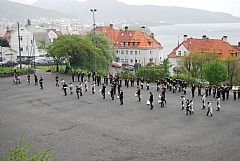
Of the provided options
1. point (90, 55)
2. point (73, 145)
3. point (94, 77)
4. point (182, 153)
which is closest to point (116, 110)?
point (73, 145)

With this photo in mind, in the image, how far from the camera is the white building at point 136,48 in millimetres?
81806

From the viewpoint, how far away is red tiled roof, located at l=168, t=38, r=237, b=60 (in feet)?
211

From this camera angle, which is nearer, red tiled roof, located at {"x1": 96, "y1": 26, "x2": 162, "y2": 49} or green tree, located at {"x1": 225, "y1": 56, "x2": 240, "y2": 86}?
green tree, located at {"x1": 225, "y1": 56, "x2": 240, "y2": 86}

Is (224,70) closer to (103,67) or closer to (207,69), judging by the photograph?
(207,69)

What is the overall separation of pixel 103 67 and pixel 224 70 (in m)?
20.1

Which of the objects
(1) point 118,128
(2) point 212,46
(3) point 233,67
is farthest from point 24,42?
(1) point 118,128

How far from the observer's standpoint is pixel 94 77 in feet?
139

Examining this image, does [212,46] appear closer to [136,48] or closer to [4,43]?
[136,48]

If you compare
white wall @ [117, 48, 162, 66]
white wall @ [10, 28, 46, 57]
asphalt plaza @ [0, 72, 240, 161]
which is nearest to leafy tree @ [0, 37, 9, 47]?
white wall @ [10, 28, 46, 57]

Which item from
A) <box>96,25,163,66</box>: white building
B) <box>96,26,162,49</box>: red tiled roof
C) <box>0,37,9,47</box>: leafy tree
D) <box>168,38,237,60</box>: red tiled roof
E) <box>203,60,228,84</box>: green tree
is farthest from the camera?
<box>96,26,162,49</box>: red tiled roof

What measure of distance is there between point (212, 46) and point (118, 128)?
154ft

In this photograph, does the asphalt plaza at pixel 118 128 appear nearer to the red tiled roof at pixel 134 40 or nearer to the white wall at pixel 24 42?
the red tiled roof at pixel 134 40

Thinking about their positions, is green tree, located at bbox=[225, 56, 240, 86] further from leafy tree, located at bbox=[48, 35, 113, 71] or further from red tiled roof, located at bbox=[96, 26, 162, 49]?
red tiled roof, located at bbox=[96, 26, 162, 49]

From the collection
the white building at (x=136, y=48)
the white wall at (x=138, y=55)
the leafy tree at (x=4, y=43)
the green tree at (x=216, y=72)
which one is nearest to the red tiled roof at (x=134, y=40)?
the white building at (x=136, y=48)
